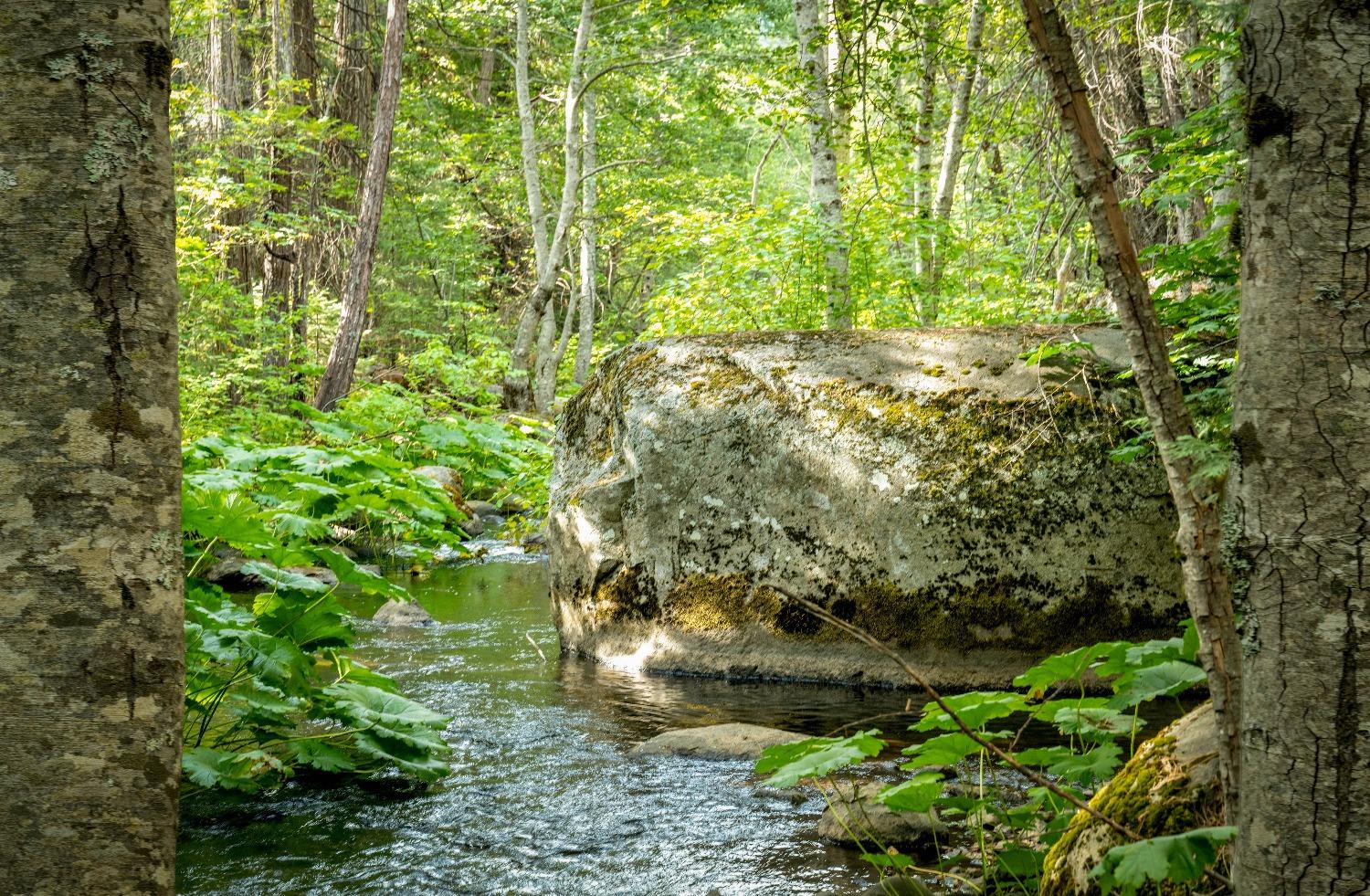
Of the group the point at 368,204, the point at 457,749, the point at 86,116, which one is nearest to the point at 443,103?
the point at 368,204

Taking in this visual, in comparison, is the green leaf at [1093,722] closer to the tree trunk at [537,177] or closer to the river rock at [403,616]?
the river rock at [403,616]

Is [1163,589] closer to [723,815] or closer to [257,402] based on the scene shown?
[723,815]

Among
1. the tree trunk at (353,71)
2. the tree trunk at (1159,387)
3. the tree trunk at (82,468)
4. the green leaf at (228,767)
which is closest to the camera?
the tree trunk at (82,468)

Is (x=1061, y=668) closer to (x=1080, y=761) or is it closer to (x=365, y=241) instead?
(x=1080, y=761)

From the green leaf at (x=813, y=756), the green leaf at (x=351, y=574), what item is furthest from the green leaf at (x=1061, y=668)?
the green leaf at (x=351, y=574)

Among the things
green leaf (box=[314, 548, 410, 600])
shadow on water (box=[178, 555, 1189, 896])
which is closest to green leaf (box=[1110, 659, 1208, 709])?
shadow on water (box=[178, 555, 1189, 896])

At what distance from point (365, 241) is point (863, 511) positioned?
10451 millimetres

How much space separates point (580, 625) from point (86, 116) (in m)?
4.58

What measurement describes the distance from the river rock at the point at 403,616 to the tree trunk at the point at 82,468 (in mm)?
5106

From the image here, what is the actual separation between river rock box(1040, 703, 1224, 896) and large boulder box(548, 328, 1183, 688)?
250 cm

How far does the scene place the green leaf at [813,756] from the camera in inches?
79.9

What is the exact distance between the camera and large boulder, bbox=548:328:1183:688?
4992 mm

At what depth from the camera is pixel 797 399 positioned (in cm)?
557

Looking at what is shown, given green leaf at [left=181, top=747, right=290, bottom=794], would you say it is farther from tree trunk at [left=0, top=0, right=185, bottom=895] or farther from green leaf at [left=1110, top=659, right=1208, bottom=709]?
green leaf at [left=1110, top=659, right=1208, bottom=709]
